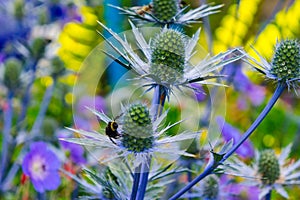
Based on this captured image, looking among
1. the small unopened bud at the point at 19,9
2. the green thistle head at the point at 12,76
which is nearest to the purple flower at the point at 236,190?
the green thistle head at the point at 12,76

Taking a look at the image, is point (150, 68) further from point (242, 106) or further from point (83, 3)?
point (242, 106)

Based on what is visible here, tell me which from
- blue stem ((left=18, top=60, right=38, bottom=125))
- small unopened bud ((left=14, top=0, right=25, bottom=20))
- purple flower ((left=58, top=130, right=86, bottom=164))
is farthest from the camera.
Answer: small unopened bud ((left=14, top=0, right=25, bottom=20))

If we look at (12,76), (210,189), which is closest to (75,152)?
(12,76)

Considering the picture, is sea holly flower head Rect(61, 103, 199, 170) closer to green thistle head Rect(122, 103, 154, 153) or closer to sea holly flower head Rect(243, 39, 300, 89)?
green thistle head Rect(122, 103, 154, 153)

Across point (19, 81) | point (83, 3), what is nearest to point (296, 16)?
point (83, 3)

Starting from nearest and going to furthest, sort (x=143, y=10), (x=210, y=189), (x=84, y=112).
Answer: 1. (x=143, y=10)
2. (x=210, y=189)
3. (x=84, y=112)

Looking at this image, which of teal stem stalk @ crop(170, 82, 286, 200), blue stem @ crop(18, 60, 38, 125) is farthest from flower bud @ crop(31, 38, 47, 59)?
teal stem stalk @ crop(170, 82, 286, 200)

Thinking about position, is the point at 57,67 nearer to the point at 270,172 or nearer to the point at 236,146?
the point at 270,172
